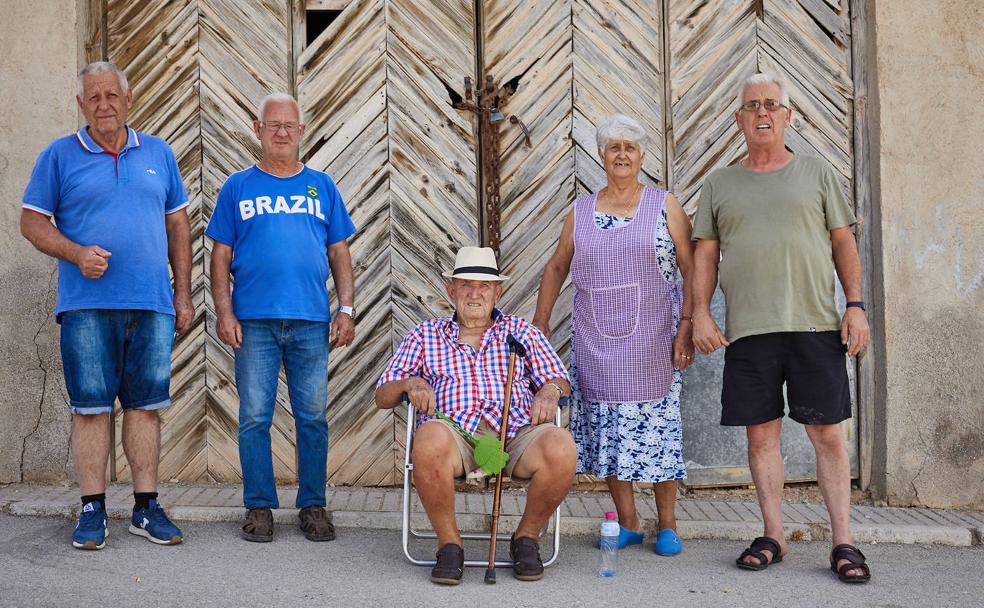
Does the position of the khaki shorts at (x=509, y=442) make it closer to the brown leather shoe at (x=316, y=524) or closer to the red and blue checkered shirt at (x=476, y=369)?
the red and blue checkered shirt at (x=476, y=369)

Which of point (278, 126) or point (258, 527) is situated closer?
point (258, 527)

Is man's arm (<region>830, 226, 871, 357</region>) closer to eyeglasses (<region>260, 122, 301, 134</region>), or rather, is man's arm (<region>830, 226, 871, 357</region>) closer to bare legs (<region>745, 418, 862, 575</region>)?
bare legs (<region>745, 418, 862, 575</region>)

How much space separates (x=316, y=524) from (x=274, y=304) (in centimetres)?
106

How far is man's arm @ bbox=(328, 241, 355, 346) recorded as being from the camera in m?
4.95

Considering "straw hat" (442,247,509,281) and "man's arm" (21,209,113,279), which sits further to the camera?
"straw hat" (442,247,509,281)

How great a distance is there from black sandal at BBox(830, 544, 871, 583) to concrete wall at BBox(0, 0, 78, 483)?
13.5ft

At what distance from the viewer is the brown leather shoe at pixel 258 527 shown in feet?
15.4

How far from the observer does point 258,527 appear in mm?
4695

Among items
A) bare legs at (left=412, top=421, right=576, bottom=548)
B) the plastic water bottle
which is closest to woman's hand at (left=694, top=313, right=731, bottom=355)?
bare legs at (left=412, top=421, right=576, bottom=548)

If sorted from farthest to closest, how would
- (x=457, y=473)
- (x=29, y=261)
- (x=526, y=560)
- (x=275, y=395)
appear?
(x=29, y=261) → (x=275, y=395) → (x=457, y=473) → (x=526, y=560)

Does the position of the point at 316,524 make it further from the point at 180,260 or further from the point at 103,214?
the point at 103,214

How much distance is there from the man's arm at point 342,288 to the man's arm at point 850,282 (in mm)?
2286

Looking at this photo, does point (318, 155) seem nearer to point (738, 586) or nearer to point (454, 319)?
point (454, 319)

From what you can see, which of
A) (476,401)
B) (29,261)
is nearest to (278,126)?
(476,401)
